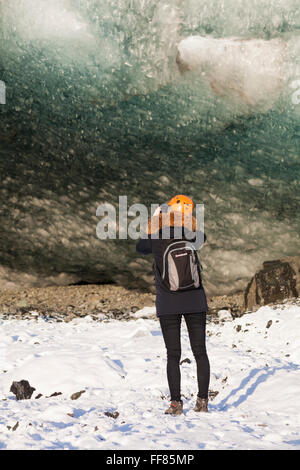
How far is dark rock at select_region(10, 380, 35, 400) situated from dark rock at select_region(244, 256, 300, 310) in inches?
141

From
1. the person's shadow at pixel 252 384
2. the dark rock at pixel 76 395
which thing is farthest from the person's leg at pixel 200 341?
the dark rock at pixel 76 395

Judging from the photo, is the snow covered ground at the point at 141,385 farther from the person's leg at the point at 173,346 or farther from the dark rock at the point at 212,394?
the person's leg at the point at 173,346

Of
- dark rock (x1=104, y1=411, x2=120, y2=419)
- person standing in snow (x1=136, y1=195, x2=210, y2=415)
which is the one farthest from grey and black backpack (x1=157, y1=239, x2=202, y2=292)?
dark rock (x1=104, y1=411, x2=120, y2=419)

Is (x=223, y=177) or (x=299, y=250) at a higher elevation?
(x=223, y=177)

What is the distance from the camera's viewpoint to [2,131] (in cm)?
696

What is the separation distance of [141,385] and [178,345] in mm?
1073

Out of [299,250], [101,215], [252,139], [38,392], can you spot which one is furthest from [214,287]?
[38,392]

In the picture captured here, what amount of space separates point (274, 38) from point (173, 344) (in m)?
3.55

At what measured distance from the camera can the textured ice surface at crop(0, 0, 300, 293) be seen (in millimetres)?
5867

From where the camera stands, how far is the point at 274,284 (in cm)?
735

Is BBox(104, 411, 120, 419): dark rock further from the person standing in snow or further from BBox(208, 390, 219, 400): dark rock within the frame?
BBox(208, 390, 219, 400): dark rock

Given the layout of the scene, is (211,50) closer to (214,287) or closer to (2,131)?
(2,131)

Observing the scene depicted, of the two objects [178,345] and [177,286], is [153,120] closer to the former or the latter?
[177,286]

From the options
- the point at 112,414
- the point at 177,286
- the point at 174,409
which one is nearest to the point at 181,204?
the point at 177,286
